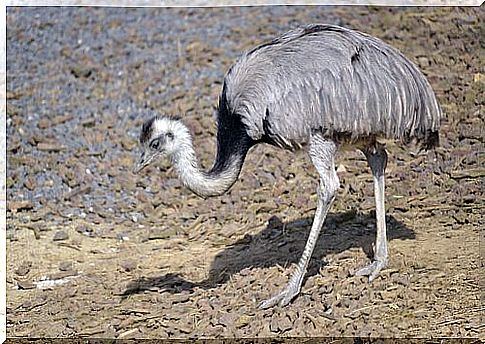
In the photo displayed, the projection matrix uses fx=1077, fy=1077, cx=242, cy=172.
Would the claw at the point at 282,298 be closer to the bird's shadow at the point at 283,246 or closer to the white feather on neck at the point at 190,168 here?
the bird's shadow at the point at 283,246

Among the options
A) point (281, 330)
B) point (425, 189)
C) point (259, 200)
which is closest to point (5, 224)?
point (259, 200)

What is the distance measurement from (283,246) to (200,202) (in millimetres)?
594

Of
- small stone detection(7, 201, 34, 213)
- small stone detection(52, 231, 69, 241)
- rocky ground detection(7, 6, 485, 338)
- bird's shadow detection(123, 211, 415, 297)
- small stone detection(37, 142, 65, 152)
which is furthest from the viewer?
small stone detection(37, 142, 65, 152)

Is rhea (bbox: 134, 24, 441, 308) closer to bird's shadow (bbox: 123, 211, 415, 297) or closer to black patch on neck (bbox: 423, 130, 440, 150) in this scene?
black patch on neck (bbox: 423, 130, 440, 150)

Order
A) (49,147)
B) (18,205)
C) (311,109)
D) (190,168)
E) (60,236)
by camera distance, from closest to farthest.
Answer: (311,109), (190,168), (60,236), (18,205), (49,147)

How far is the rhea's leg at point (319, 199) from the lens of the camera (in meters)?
2.88

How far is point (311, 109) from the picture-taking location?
2.83 m

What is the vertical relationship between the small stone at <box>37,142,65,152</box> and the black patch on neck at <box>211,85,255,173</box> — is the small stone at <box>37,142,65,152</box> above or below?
below

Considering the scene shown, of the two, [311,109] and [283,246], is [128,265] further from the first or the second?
[311,109]

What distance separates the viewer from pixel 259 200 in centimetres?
372

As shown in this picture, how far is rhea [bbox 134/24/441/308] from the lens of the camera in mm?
2844

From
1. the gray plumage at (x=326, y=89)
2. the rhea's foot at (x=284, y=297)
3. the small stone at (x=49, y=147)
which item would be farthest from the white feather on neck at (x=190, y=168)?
the small stone at (x=49, y=147)

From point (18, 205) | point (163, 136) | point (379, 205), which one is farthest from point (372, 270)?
point (18, 205)

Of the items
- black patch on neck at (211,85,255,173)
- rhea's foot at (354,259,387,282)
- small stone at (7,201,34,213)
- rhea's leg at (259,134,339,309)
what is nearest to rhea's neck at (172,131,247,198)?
black patch on neck at (211,85,255,173)
